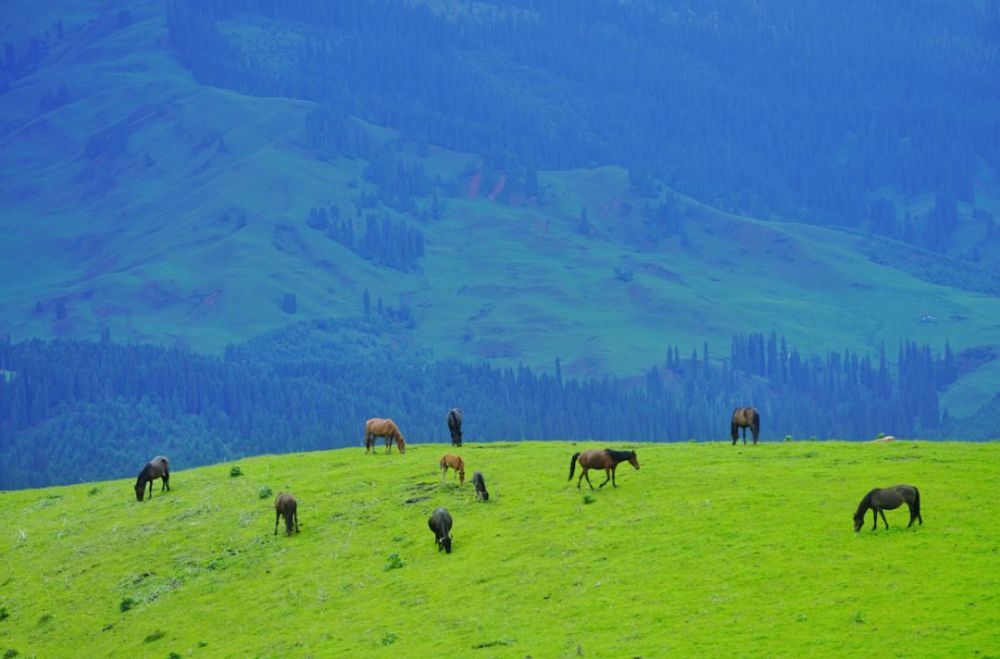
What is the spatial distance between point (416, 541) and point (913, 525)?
801 inches

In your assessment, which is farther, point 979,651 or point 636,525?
point 636,525

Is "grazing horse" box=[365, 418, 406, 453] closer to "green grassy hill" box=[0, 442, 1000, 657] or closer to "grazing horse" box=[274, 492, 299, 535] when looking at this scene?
"green grassy hill" box=[0, 442, 1000, 657]

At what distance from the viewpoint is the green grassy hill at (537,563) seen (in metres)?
42.5

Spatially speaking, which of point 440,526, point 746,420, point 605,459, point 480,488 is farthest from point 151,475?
point 746,420

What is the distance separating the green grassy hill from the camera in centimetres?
4253

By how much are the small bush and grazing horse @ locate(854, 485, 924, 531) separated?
716 inches

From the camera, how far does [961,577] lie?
42.8 m

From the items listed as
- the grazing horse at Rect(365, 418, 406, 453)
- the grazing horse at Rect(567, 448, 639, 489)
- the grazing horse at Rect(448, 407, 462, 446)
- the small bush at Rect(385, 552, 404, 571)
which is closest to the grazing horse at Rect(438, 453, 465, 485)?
the grazing horse at Rect(567, 448, 639, 489)

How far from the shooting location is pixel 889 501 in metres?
48.4

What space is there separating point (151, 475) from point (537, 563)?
97.4ft

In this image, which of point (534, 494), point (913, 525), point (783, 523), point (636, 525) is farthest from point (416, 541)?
point (913, 525)

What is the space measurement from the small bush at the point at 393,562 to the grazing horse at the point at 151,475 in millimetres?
21050

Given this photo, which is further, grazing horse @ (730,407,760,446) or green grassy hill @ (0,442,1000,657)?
grazing horse @ (730,407,760,446)

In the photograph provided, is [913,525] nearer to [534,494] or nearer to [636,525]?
[636,525]
